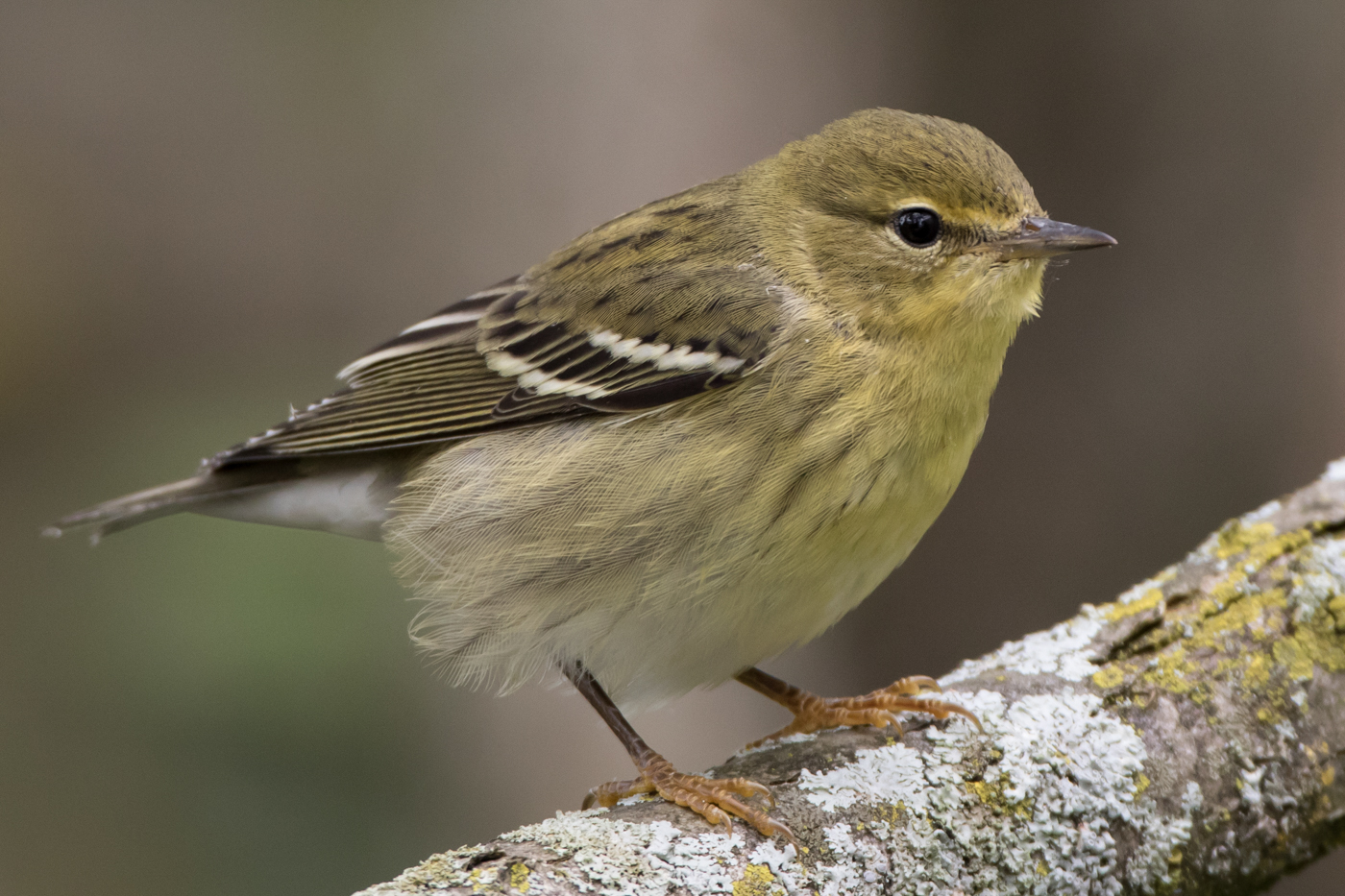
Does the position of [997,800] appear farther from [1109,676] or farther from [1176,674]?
[1176,674]

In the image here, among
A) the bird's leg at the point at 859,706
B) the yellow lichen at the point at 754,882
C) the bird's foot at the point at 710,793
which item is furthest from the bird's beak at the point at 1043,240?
the yellow lichen at the point at 754,882

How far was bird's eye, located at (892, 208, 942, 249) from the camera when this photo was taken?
3.13 meters

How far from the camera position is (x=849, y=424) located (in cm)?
291

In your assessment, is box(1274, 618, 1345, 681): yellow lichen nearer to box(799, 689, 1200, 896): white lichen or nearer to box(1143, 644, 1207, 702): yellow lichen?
box(1143, 644, 1207, 702): yellow lichen

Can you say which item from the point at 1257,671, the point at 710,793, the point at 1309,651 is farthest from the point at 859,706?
the point at 1309,651

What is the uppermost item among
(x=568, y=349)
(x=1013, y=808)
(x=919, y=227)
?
(x=568, y=349)

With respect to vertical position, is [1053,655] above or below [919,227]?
below

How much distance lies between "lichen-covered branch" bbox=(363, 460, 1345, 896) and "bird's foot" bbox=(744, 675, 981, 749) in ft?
0.19

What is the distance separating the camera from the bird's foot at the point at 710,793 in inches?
96.8

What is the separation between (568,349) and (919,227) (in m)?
1.10

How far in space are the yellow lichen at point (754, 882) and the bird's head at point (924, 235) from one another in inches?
57.4

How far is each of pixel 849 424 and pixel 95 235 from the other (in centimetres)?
518

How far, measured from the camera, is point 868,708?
3.18m

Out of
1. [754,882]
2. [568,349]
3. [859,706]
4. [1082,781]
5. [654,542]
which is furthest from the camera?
[568,349]
